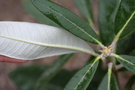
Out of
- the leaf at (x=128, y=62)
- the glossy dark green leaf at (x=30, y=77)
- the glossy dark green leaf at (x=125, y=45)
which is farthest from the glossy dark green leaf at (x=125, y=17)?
the glossy dark green leaf at (x=30, y=77)

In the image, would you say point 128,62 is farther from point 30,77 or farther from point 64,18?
point 30,77

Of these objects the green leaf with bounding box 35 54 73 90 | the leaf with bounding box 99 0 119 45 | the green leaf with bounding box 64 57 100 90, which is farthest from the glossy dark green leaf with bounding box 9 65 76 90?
the green leaf with bounding box 64 57 100 90

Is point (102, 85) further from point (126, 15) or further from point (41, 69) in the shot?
point (41, 69)

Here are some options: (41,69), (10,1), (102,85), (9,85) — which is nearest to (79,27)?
(102,85)

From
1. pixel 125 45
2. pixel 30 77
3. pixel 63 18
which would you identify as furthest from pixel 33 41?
pixel 30 77

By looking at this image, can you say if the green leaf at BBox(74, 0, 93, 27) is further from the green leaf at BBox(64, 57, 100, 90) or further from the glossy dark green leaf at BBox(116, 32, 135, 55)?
the green leaf at BBox(64, 57, 100, 90)

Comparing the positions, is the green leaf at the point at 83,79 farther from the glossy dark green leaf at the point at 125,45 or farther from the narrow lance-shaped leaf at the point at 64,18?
the glossy dark green leaf at the point at 125,45

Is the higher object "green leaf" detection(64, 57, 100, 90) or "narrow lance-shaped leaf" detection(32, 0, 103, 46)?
"narrow lance-shaped leaf" detection(32, 0, 103, 46)
